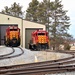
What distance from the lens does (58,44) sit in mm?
71375

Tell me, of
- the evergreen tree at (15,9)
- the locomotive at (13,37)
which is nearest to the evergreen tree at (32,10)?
the evergreen tree at (15,9)

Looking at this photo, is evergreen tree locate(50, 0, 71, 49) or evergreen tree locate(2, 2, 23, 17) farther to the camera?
evergreen tree locate(2, 2, 23, 17)

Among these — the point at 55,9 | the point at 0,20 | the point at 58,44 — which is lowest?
the point at 58,44

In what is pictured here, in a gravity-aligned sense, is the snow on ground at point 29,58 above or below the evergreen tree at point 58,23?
below

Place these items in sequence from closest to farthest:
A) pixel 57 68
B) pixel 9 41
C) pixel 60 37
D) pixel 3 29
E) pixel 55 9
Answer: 1. pixel 57 68
2. pixel 9 41
3. pixel 3 29
4. pixel 60 37
5. pixel 55 9

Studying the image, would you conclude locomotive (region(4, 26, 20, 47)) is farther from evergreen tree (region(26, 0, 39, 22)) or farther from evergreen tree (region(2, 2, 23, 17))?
evergreen tree (region(2, 2, 23, 17))

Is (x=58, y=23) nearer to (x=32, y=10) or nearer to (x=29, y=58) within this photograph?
(x=32, y=10)

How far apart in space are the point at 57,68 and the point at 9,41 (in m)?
29.7

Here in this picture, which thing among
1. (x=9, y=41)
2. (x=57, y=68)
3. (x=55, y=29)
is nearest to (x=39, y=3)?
(x=55, y=29)

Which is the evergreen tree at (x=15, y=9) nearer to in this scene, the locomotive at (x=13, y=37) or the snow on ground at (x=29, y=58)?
the locomotive at (x=13, y=37)

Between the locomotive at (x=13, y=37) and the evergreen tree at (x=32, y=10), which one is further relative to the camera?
the evergreen tree at (x=32, y=10)

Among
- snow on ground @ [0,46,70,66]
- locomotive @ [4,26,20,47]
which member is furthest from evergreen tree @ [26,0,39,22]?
snow on ground @ [0,46,70,66]

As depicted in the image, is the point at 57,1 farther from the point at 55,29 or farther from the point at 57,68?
the point at 57,68

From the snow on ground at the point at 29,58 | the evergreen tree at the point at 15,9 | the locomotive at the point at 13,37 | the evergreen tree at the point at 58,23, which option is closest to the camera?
the snow on ground at the point at 29,58
